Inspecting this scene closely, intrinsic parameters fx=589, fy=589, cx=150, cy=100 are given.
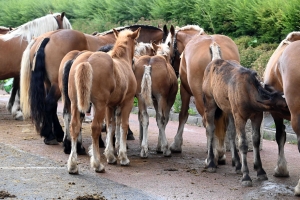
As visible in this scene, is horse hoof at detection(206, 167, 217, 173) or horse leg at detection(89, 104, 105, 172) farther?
horse hoof at detection(206, 167, 217, 173)

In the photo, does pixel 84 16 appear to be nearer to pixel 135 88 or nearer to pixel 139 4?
pixel 139 4

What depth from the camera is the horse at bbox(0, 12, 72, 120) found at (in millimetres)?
13289

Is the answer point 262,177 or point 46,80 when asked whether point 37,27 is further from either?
point 262,177

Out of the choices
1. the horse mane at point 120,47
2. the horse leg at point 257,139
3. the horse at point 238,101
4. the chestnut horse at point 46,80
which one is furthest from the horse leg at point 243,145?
the chestnut horse at point 46,80

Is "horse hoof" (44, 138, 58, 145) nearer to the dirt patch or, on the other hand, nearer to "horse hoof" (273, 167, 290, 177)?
the dirt patch

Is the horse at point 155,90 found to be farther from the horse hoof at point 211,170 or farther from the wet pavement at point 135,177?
the horse hoof at point 211,170

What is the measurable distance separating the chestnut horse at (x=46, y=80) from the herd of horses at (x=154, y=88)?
2 centimetres

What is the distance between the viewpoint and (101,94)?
8523mm

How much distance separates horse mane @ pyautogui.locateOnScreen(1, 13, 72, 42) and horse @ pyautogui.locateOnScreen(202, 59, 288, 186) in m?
5.23

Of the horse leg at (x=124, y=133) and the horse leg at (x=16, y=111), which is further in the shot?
the horse leg at (x=16, y=111)

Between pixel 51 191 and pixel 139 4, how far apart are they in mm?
17918

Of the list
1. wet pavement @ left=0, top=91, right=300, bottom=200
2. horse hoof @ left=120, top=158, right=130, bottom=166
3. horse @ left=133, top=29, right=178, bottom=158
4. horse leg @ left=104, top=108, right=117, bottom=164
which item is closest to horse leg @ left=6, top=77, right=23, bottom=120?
wet pavement @ left=0, top=91, right=300, bottom=200

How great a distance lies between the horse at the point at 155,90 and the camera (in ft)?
33.0

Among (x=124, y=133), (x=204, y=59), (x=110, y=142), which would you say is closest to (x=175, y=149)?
(x=124, y=133)
